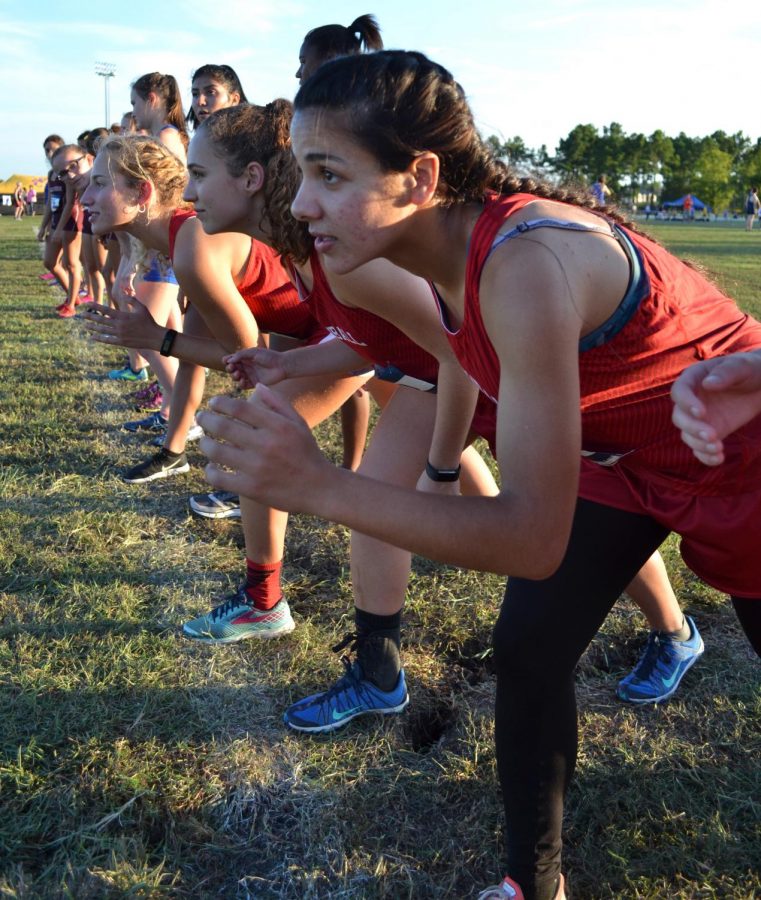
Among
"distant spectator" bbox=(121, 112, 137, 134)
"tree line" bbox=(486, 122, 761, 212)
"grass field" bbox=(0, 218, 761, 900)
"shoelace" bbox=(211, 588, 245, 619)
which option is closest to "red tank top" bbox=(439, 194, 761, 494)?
"grass field" bbox=(0, 218, 761, 900)

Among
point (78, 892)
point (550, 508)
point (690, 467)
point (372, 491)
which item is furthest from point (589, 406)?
point (78, 892)

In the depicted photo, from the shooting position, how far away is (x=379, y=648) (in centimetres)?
269

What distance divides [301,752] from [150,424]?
3.49 metres

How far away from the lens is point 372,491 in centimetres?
134

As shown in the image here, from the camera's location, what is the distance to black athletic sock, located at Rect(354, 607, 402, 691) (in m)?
2.65

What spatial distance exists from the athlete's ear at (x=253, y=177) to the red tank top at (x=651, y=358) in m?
1.33

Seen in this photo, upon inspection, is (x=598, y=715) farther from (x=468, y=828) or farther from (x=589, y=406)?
(x=589, y=406)

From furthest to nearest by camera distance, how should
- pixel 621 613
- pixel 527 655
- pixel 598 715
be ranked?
pixel 621 613
pixel 598 715
pixel 527 655

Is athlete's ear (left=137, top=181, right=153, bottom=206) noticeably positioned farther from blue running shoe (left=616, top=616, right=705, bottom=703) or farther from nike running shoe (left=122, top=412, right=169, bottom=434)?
blue running shoe (left=616, top=616, right=705, bottom=703)

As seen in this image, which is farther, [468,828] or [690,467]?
[468,828]

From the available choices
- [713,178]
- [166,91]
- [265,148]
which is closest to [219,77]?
[166,91]

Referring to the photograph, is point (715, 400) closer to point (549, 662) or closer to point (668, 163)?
point (549, 662)

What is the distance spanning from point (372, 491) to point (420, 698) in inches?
62.1

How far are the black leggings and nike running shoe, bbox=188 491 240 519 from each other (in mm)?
2551
